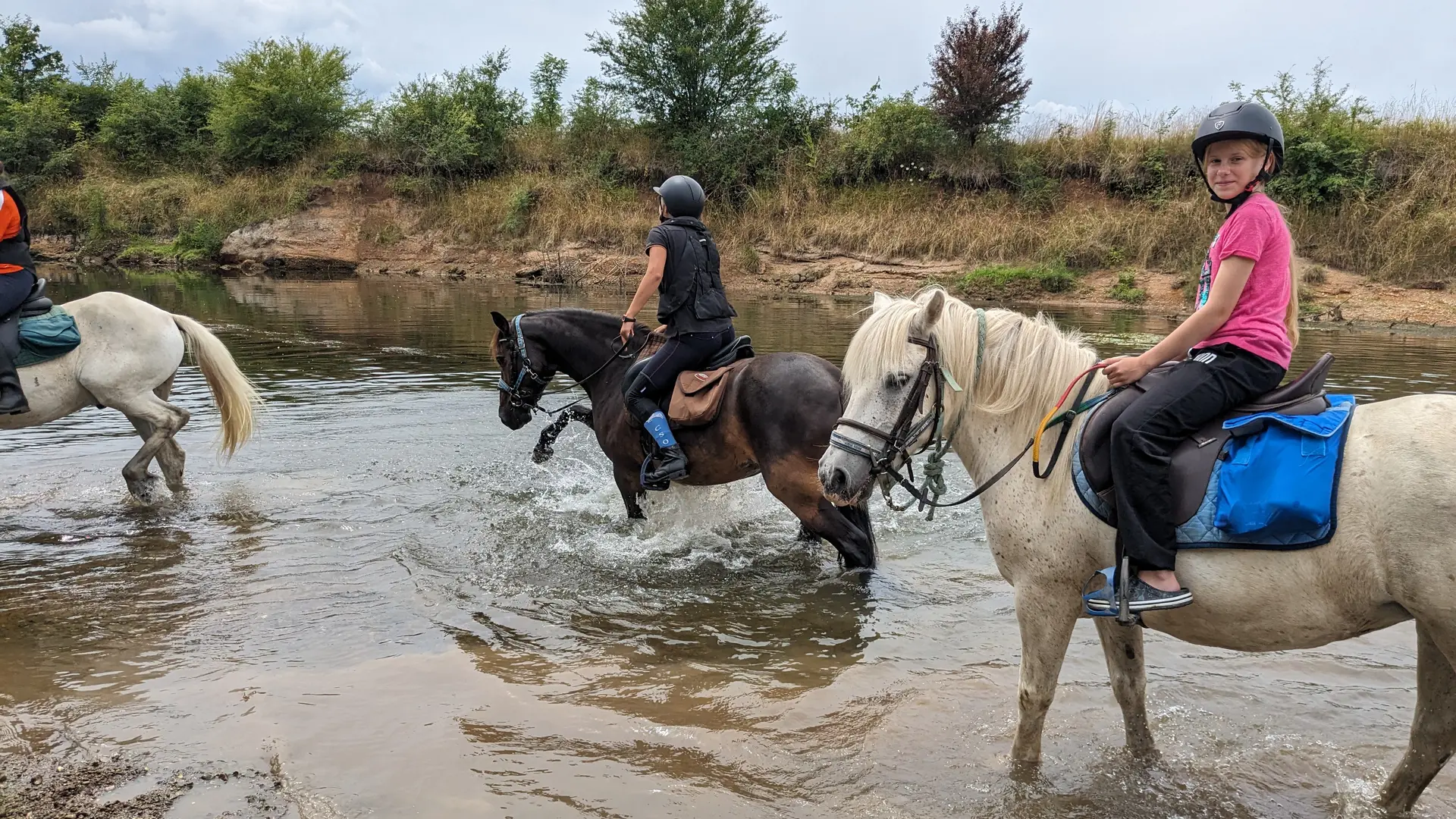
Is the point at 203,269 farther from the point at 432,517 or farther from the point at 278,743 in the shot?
the point at 278,743

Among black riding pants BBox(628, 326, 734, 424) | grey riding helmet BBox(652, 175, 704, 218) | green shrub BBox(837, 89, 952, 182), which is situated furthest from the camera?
green shrub BBox(837, 89, 952, 182)

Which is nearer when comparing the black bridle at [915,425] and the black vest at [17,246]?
the black bridle at [915,425]

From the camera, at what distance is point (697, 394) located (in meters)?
6.59

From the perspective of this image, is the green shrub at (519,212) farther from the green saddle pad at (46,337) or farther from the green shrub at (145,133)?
the green saddle pad at (46,337)

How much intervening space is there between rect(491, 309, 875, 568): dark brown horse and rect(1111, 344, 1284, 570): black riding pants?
271 centimetres

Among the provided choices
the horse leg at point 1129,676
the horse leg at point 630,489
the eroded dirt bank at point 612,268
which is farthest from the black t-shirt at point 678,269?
the eroded dirt bank at point 612,268

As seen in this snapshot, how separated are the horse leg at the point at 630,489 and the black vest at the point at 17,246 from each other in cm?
523

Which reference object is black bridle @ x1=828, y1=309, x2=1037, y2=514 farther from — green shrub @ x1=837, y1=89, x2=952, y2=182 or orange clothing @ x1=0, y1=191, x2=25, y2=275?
green shrub @ x1=837, y1=89, x2=952, y2=182

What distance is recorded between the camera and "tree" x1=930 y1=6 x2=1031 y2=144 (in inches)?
1106

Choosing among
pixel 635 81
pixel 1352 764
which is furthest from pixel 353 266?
pixel 1352 764

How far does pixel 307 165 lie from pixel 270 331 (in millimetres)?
22557

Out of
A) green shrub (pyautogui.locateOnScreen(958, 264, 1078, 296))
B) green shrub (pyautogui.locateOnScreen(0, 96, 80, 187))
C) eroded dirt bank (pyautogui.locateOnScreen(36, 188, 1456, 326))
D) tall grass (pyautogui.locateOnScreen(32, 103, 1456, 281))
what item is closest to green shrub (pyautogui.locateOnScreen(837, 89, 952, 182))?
tall grass (pyautogui.locateOnScreen(32, 103, 1456, 281))

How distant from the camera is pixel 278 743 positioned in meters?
4.03

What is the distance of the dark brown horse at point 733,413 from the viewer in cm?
616
